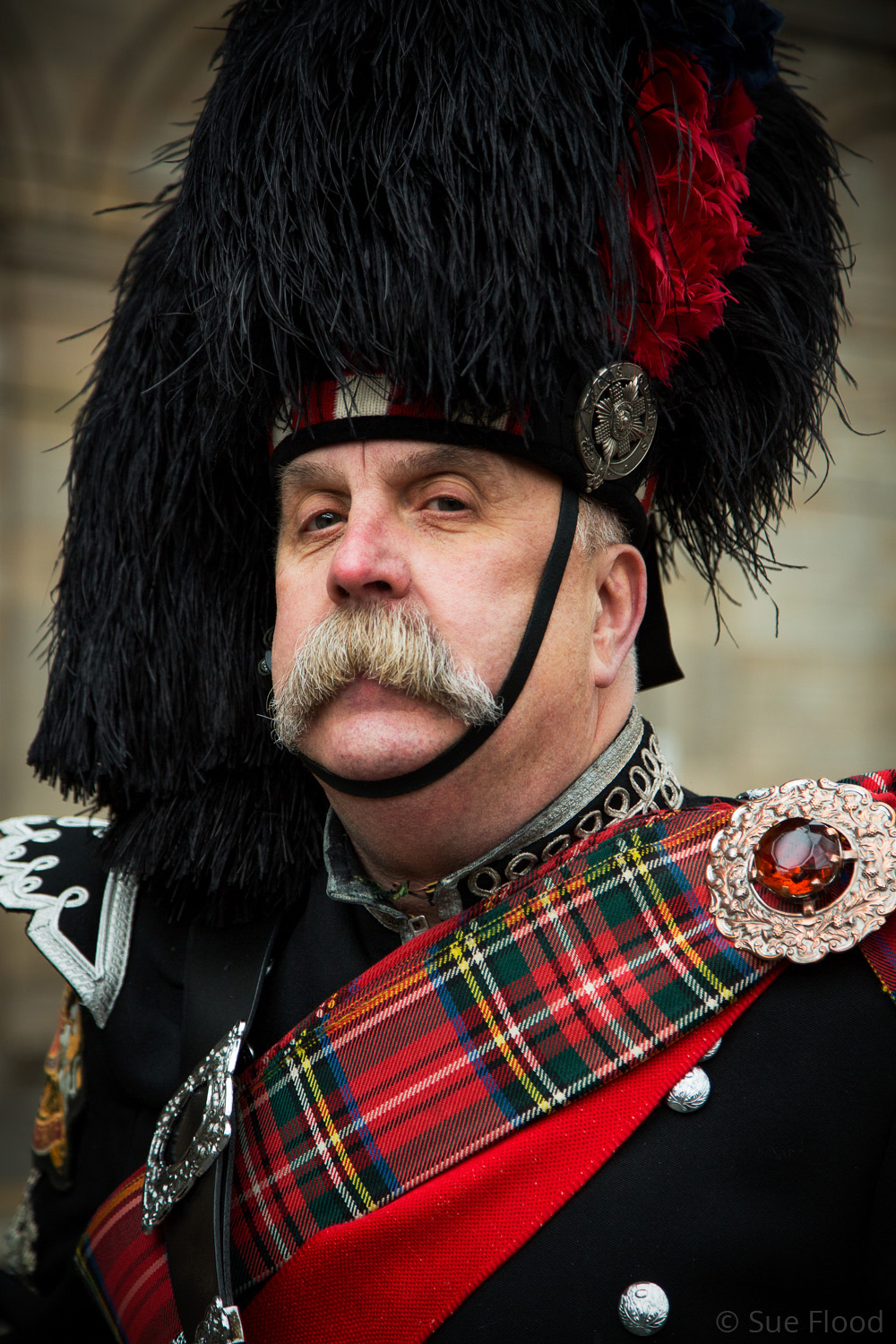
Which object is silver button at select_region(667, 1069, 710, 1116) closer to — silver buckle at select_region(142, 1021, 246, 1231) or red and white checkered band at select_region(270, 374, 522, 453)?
silver buckle at select_region(142, 1021, 246, 1231)

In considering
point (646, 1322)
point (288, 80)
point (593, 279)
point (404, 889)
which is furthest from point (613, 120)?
point (646, 1322)

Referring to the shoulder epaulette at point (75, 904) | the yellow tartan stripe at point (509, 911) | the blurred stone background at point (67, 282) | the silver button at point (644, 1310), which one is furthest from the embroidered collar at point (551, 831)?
the blurred stone background at point (67, 282)

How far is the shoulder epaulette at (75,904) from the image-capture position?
1.68 metres

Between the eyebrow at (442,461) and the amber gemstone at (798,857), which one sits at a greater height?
the eyebrow at (442,461)

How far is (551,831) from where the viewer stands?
1453mm

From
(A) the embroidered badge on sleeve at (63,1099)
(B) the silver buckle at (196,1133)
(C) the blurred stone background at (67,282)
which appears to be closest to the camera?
(B) the silver buckle at (196,1133)

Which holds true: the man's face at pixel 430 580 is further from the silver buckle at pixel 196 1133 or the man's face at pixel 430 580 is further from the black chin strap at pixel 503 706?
the silver buckle at pixel 196 1133

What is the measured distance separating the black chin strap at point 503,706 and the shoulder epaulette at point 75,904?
56 centimetres

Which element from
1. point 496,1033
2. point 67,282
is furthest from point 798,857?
point 67,282

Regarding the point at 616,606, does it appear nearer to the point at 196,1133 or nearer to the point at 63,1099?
the point at 196,1133

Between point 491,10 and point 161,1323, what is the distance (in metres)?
1.71

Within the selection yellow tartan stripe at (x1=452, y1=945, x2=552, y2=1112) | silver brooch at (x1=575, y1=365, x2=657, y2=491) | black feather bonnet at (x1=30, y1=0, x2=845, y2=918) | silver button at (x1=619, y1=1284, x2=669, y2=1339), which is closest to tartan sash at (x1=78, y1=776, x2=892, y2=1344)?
yellow tartan stripe at (x1=452, y1=945, x2=552, y2=1112)

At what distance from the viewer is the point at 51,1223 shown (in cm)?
182

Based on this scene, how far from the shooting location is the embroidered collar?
4.75 ft
